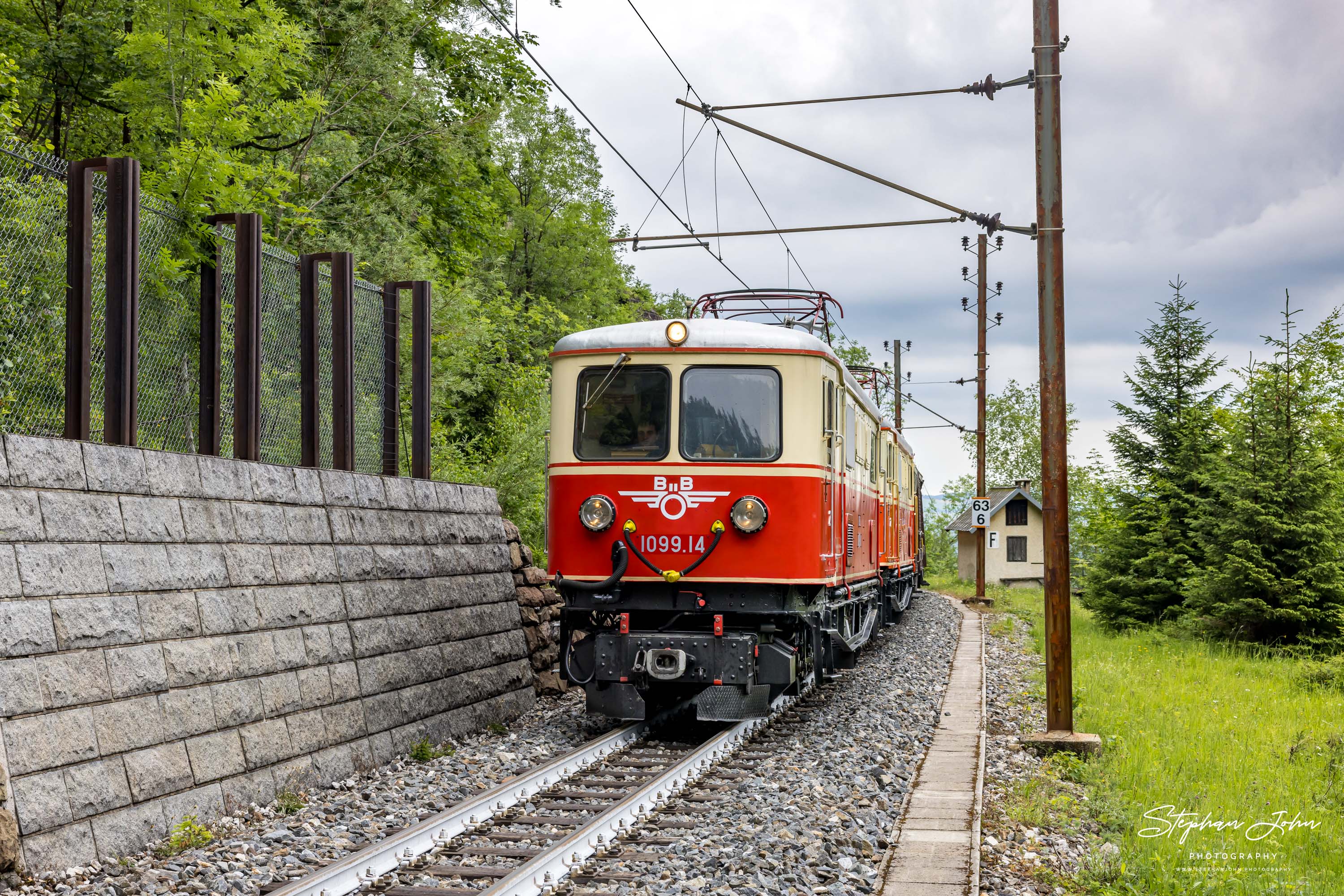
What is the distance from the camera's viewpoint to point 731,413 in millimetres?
9164

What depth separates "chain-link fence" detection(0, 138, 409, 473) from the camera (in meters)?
6.25

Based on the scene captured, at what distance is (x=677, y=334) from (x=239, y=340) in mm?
3244

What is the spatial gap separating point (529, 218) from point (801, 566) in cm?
2650

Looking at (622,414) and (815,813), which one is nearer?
(815,813)

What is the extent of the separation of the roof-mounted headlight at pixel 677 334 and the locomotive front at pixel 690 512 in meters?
0.01

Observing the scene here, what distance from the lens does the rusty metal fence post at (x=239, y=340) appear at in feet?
24.8

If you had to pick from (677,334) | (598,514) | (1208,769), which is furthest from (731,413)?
(1208,769)

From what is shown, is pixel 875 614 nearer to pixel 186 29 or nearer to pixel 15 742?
pixel 186 29

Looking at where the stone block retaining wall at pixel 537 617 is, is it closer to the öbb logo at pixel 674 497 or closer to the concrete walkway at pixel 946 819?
the öbb logo at pixel 674 497

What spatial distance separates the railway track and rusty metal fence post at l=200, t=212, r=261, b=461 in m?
2.86

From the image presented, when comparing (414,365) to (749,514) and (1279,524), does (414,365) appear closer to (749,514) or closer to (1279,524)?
(749,514)

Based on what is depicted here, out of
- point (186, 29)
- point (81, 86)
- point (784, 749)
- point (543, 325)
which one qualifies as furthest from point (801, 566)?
point (543, 325)

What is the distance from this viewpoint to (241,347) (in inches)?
306

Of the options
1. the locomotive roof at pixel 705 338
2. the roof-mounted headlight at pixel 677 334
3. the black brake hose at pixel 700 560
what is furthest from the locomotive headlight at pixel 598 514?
the roof-mounted headlight at pixel 677 334
